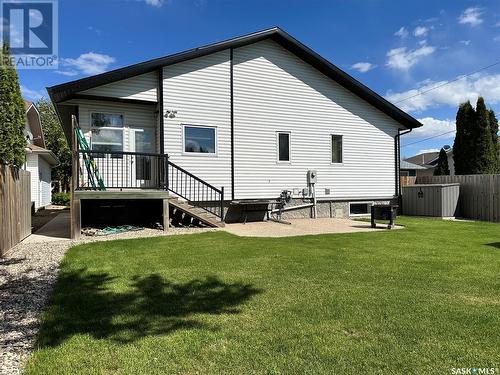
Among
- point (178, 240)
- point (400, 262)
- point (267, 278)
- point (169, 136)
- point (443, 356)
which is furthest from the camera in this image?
point (169, 136)

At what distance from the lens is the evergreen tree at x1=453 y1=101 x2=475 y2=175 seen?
1883 cm

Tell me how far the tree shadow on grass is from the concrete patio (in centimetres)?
462

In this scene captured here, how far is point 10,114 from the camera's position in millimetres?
7566

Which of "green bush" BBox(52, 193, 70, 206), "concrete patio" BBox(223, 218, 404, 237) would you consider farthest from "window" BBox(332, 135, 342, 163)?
"green bush" BBox(52, 193, 70, 206)

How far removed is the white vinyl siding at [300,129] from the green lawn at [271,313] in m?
6.61

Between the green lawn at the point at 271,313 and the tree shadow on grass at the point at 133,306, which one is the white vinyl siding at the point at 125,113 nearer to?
the green lawn at the point at 271,313

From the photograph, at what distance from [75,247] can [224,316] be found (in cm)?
505

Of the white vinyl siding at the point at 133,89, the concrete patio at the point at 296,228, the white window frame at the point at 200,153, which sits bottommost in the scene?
the concrete patio at the point at 296,228

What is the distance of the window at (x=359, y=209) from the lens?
15102 mm

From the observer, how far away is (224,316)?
3.79 meters

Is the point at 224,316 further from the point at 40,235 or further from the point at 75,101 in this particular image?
the point at 75,101

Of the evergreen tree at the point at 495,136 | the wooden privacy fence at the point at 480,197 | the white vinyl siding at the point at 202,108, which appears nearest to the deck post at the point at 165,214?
the white vinyl siding at the point at 202,108

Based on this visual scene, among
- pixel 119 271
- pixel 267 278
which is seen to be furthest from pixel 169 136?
pixel 267 278

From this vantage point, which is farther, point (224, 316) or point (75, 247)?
point (75, 247)
